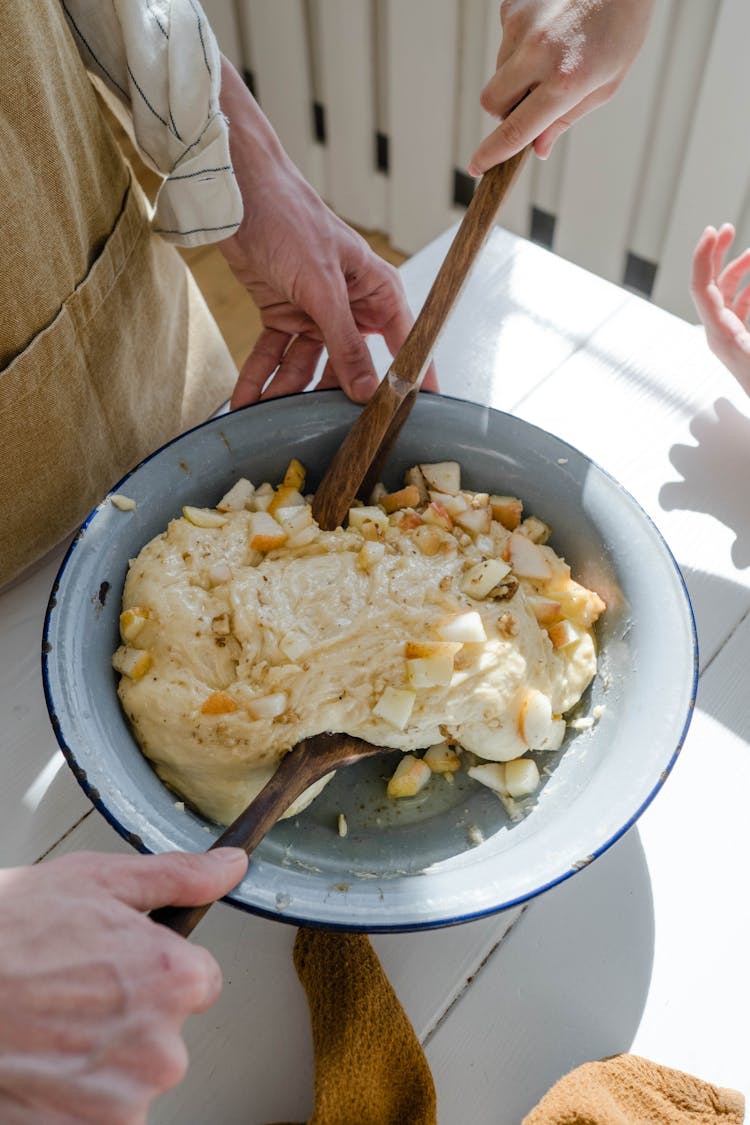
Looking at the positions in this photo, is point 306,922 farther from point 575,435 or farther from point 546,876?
point 575,435

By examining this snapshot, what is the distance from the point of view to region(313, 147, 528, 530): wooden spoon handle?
33.6 inches

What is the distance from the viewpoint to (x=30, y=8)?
0.76 metres

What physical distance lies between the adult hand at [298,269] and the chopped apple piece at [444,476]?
0.09 meters

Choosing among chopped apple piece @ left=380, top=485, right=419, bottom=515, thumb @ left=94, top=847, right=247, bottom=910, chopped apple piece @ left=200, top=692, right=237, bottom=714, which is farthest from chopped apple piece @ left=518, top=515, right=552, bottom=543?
thumb @ left=94, top=847, right=247, bottom=910

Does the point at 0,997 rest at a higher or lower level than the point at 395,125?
higher

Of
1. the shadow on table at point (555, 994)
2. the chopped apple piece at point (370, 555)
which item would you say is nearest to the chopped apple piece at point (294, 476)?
the chopped apple piece at point (370, 555)

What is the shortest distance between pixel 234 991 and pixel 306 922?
16 cm

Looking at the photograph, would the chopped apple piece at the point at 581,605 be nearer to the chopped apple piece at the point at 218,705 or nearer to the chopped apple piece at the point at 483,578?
the chopped apple piece at the point at 483,578

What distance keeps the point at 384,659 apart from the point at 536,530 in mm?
208

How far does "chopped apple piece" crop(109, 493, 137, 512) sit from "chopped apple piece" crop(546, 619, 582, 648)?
A: 15.0 inches

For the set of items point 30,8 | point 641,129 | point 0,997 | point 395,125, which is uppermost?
point 30,8

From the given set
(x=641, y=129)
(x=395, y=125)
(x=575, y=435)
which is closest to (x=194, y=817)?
(x=575, y=435)

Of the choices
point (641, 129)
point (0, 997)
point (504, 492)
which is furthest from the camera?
point (641, 129)

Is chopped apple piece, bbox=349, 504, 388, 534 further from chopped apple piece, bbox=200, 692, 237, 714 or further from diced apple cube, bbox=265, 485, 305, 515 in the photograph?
chopped apple piece, bbox=200, 692, 237, 714
